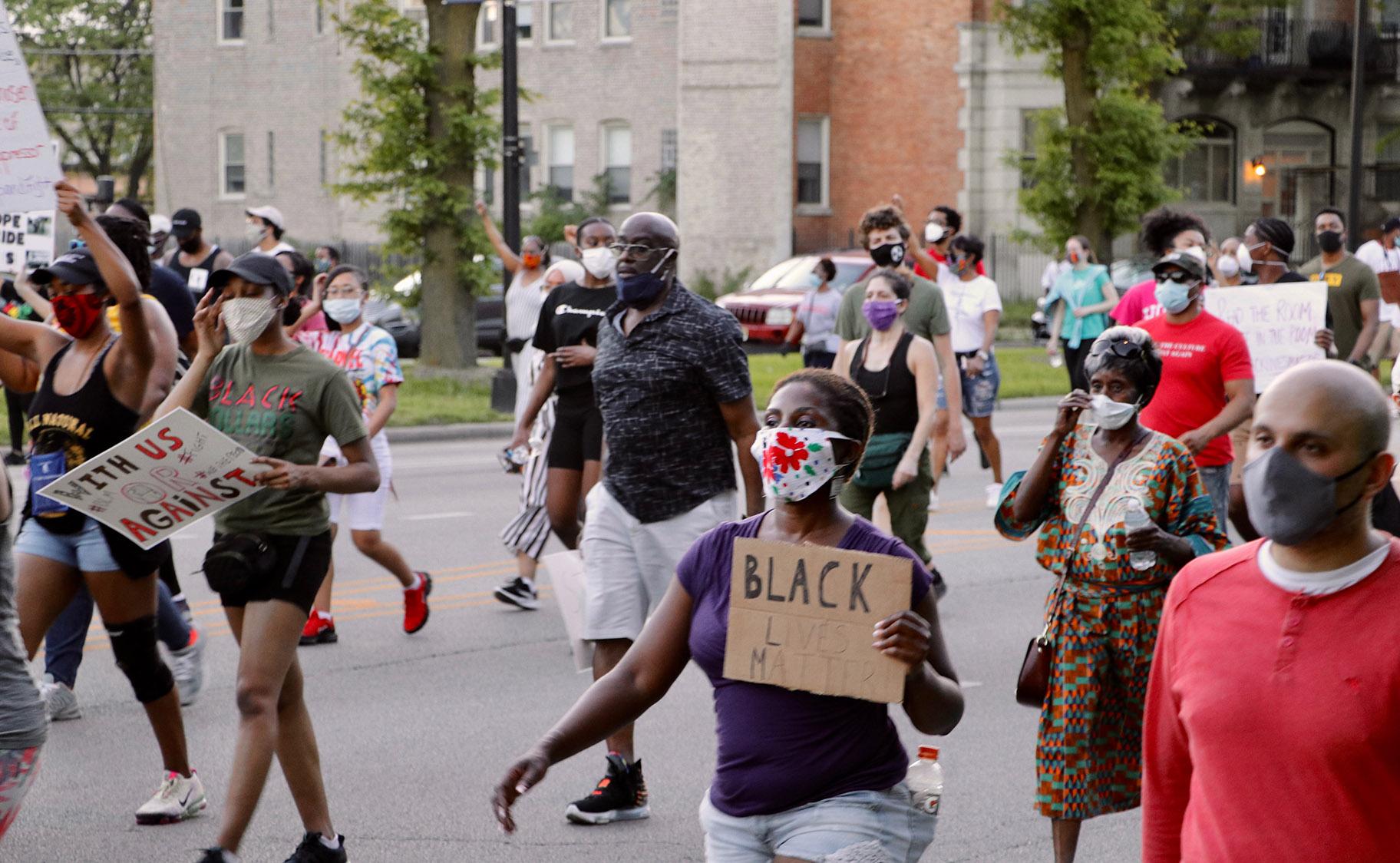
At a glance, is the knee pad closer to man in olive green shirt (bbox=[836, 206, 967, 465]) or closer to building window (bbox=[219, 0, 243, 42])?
man in olive green shirt (bbox=[836, 206, 967, 465])

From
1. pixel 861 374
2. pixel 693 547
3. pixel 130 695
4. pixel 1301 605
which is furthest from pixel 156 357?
pixel 1301 605

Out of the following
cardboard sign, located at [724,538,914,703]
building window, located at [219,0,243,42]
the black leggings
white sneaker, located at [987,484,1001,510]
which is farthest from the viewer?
building window, located at [219,0,243,42]

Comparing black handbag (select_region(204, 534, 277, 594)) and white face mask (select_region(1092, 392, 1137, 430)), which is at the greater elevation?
white face mask (select_region(1092, 392, 1137, 430))

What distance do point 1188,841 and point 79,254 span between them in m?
4.56

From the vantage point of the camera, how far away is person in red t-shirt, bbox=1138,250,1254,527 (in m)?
7.78

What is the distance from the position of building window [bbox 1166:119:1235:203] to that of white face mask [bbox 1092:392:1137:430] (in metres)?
39.1

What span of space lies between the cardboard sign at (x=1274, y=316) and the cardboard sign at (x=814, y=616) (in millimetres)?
6887

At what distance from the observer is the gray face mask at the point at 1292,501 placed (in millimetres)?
2822

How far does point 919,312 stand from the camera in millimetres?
10148

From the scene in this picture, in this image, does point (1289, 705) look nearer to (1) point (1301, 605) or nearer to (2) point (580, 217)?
(1) point (1301, 605)

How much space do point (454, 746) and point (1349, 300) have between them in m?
7.34

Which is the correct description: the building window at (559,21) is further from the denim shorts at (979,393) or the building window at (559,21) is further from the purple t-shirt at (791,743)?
the purple t-shirt at (791,743)

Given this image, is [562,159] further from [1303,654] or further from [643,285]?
[1303,654]

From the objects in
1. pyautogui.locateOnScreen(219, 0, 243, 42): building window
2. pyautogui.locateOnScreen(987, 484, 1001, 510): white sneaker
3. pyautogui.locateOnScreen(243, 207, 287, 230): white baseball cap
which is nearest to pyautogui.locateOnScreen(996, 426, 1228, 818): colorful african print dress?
pyautogui.locateOnScreen(987, 484, 1001, 510): white sneaker
